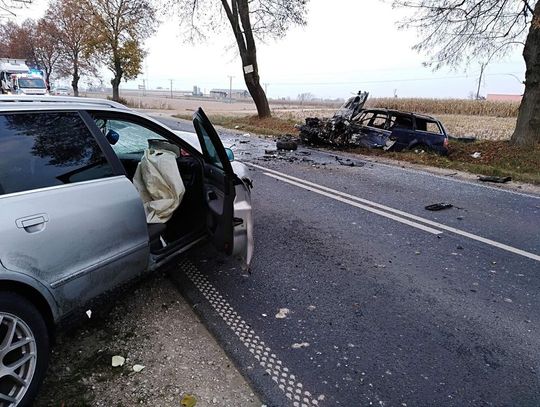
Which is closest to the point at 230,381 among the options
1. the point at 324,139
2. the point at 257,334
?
the point at 257,334

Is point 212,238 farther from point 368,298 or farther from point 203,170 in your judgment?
point 368,298

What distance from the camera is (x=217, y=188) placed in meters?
3.41

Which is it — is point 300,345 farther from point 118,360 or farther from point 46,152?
point 46,152

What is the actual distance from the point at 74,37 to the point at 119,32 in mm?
7209

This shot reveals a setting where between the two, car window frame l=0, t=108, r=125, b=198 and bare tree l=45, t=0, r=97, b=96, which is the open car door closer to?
car window frame l=0, t=108, r=125, b=198

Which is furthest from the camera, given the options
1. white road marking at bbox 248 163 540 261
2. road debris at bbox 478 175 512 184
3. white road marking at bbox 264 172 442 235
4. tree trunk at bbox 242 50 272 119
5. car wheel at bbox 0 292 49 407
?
tree trunk at bbox 242 50 272 119

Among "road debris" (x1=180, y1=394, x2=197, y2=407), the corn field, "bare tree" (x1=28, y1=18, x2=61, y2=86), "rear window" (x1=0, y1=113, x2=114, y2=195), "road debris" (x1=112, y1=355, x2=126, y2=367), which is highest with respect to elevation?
"bare tree" (x1=28, y1=18, x2=61, y2=86)

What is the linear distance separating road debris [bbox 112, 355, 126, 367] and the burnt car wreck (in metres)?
10.7

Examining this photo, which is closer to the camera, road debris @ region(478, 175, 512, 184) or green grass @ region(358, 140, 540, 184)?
road debris @ region(478, 175, 512, 184)

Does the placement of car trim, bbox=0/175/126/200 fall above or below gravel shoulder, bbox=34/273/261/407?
above

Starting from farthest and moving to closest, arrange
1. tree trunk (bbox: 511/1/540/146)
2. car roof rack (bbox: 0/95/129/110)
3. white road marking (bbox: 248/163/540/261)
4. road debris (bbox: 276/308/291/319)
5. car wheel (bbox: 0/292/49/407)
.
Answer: tree trunk (bbox: 511/1/540/146)
white road marking (bbox: 248/163/540/261)
road debris (bbox: 276/308/291/319)
car roof rack (bbox: 0/95/129/110)
car wheel (bbox: 0/292/49/407)

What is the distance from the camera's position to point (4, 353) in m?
1.89

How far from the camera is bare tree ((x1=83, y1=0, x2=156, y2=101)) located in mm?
36281

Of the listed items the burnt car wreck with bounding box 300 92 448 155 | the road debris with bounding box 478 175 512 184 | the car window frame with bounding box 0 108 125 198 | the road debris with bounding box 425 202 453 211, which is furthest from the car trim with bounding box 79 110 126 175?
the burnt car wreck with bounding box 300 92 448 155
